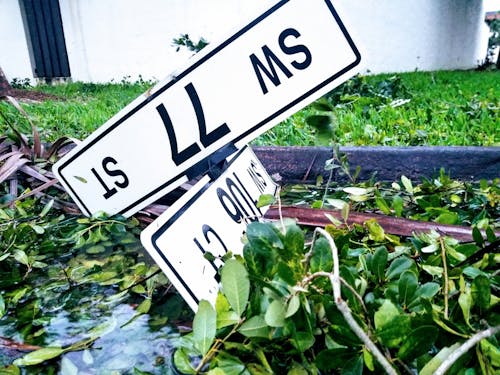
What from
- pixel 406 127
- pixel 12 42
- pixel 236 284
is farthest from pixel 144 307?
pixel 12 42

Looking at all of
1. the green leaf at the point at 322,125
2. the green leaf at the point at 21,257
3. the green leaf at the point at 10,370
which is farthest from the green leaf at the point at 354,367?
the green leaf at the point at 21,257

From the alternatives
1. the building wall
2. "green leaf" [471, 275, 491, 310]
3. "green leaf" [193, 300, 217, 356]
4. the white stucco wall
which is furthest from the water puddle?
the white stucco wall

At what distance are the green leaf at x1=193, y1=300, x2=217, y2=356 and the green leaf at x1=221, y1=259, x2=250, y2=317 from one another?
0.03 m

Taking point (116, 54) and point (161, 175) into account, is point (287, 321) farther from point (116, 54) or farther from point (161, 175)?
point (116, 54)

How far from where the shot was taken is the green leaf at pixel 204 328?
1.65ft

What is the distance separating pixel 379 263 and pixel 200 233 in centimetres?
28

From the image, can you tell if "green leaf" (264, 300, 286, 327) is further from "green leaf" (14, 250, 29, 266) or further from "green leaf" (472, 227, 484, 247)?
"green leaf" (14, 250, 29, 266)

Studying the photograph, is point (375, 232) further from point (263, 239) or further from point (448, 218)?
point (263, 239)

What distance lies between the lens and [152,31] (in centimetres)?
788

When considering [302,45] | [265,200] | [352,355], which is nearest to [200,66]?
[302,45]

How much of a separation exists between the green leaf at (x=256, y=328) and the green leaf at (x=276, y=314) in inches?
1.9

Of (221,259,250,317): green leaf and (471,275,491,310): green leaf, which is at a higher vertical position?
(221,259,250,317): green leaf

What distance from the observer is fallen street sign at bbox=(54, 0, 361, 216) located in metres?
0.77

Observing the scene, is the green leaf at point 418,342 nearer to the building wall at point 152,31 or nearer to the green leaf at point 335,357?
the green leaf at point 335,357
